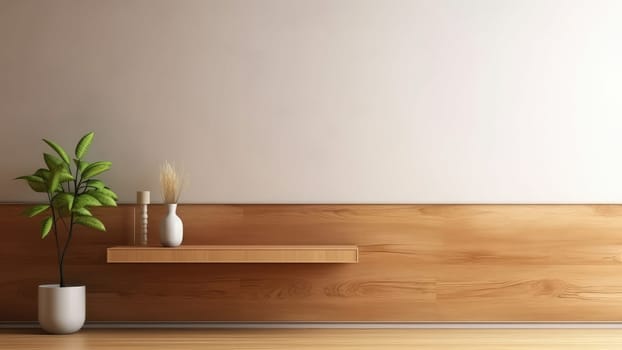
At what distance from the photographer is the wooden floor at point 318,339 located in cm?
280

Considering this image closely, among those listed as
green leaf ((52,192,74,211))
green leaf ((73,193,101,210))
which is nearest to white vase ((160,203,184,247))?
green leaf ((73,193,101,210))

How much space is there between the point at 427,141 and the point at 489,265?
0.65m

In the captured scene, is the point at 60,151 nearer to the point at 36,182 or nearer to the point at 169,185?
the point at 36,182

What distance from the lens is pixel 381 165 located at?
3.30 m

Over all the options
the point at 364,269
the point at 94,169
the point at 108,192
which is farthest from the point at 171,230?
the point at 364,269

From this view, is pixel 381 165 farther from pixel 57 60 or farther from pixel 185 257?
pixel 57 60

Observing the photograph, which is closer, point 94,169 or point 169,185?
point 94,169

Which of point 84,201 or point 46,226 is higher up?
point 84,201

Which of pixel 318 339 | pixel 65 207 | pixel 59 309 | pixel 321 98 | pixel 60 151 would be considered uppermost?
pixel 321 98

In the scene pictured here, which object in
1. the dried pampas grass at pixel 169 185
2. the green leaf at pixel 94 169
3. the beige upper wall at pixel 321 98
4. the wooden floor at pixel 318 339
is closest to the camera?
the wooden floor at pixel 318 339

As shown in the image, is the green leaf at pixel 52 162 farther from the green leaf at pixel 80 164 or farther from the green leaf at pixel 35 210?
the green leaf at pixel 35 210

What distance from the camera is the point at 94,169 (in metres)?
3.07

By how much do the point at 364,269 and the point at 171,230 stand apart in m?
0.90

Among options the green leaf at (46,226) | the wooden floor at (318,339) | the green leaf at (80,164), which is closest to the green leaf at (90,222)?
the green leaf at (46,226)
